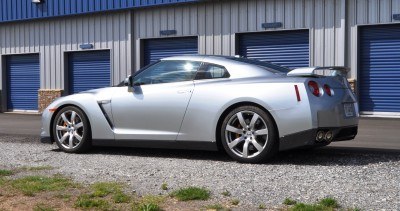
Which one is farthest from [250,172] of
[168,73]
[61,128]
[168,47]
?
[168,47]

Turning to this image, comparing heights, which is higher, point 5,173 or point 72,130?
point 72,130

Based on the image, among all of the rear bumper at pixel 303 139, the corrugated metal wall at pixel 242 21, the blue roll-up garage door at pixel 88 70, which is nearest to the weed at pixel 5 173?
the rear bumper at pixel 303 139

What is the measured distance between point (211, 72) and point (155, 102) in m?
0.84

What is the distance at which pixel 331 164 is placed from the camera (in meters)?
7.52

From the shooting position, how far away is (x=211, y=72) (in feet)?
27.0

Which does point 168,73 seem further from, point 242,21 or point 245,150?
point 242,21

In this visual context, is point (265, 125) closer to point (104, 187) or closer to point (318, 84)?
point (318, 84)

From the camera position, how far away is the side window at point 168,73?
27.5ft

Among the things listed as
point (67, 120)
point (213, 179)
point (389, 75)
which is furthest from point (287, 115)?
point (389, 75)

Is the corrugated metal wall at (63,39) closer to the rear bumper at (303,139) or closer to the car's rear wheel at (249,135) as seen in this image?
the car's rear wheel at (249,135)

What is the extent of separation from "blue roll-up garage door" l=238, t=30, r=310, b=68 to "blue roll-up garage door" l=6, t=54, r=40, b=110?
9.04 metres

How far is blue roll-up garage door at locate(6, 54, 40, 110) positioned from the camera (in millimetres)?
23734

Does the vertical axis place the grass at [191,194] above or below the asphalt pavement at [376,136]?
below

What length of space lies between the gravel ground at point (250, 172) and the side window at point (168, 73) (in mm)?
1035
